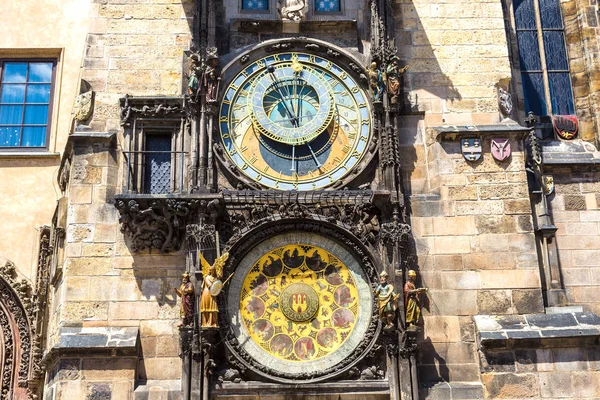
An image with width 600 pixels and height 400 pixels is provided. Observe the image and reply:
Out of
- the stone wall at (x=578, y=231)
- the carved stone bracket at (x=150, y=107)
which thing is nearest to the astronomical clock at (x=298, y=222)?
the carved stone bracket at (x=150, y=107)

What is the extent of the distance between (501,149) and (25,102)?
28.7 ft

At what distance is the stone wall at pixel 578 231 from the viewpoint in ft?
42.3

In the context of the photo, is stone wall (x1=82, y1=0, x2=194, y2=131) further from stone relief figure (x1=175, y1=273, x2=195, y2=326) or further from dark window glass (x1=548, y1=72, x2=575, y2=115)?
dark window glass (x1=548, y1=72, x2=575, y2=115)

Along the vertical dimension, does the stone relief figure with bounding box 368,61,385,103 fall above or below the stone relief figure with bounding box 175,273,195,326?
above

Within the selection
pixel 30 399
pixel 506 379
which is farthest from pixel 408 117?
pixel 30 399

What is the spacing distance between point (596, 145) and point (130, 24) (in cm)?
814

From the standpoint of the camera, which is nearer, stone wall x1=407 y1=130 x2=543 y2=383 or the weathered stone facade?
the weathered stone facade

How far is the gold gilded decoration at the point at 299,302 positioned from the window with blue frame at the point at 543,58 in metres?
5.30

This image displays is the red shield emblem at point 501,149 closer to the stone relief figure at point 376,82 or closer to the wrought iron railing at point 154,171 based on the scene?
the stone relief figure at point 376,82

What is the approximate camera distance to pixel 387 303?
37.7ft

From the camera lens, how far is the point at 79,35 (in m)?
15.6

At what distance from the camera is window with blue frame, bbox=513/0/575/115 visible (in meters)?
14.8

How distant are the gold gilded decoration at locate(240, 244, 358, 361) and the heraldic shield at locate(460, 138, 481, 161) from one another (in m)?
2.64

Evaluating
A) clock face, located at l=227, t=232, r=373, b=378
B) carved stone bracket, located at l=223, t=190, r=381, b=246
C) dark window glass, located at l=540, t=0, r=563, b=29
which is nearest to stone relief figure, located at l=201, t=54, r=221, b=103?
carved stone bracket, located at l=223, t=190, r=381, b=246
